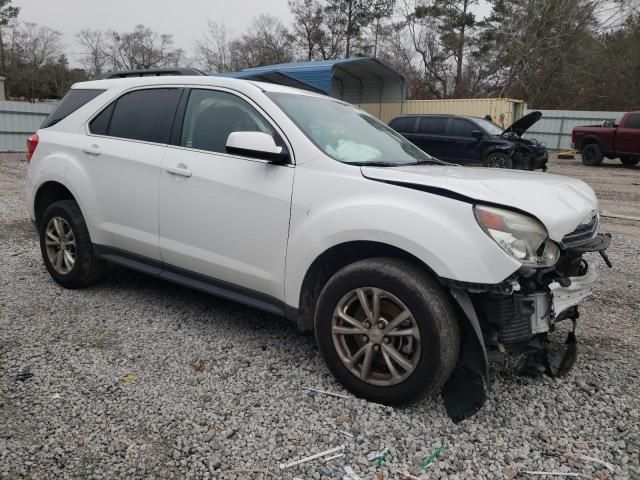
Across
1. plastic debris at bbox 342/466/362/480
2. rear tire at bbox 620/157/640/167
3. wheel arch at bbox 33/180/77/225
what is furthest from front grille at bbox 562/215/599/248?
rear tire at bbox 620/157/640/167

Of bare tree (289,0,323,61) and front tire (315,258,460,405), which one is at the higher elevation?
bare tree (289,0,323,61)

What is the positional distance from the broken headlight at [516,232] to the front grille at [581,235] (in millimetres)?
205

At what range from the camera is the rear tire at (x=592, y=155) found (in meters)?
16.8

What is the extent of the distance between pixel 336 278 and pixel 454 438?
38.5 inches

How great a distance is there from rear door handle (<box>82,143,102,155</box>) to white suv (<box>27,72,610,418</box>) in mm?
11

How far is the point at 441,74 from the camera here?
1469 inches

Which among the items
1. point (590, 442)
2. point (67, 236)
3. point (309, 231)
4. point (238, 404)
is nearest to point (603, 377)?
point (590, 442)

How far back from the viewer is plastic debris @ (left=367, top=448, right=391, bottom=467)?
2.20 m

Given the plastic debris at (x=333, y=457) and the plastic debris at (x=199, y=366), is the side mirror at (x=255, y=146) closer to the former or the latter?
the plastic debris at (x=199, y=366)

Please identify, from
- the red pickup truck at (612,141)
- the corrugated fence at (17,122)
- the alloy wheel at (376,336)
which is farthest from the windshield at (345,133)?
the corrugated fence at (17,122)

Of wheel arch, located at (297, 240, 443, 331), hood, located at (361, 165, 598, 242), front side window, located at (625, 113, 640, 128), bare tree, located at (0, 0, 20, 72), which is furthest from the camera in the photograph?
bare tree, located at (0, 0, 20, 72)

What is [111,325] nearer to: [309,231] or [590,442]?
[309,231]

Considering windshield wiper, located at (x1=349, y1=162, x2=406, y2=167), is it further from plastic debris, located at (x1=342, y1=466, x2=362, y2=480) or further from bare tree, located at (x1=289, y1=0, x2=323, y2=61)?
bare tree, located at (x1=289, y1=0, x2=323, y2=61)

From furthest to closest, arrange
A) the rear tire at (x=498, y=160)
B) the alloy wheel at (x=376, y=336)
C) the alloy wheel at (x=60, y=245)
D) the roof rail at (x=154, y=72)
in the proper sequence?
the rear tire at (x=498, y=160)
the alloy wheel at (x=60, y=245)
the roof rail at (x=154, y=72)
the alloy wheel at (x=376, y=336)
